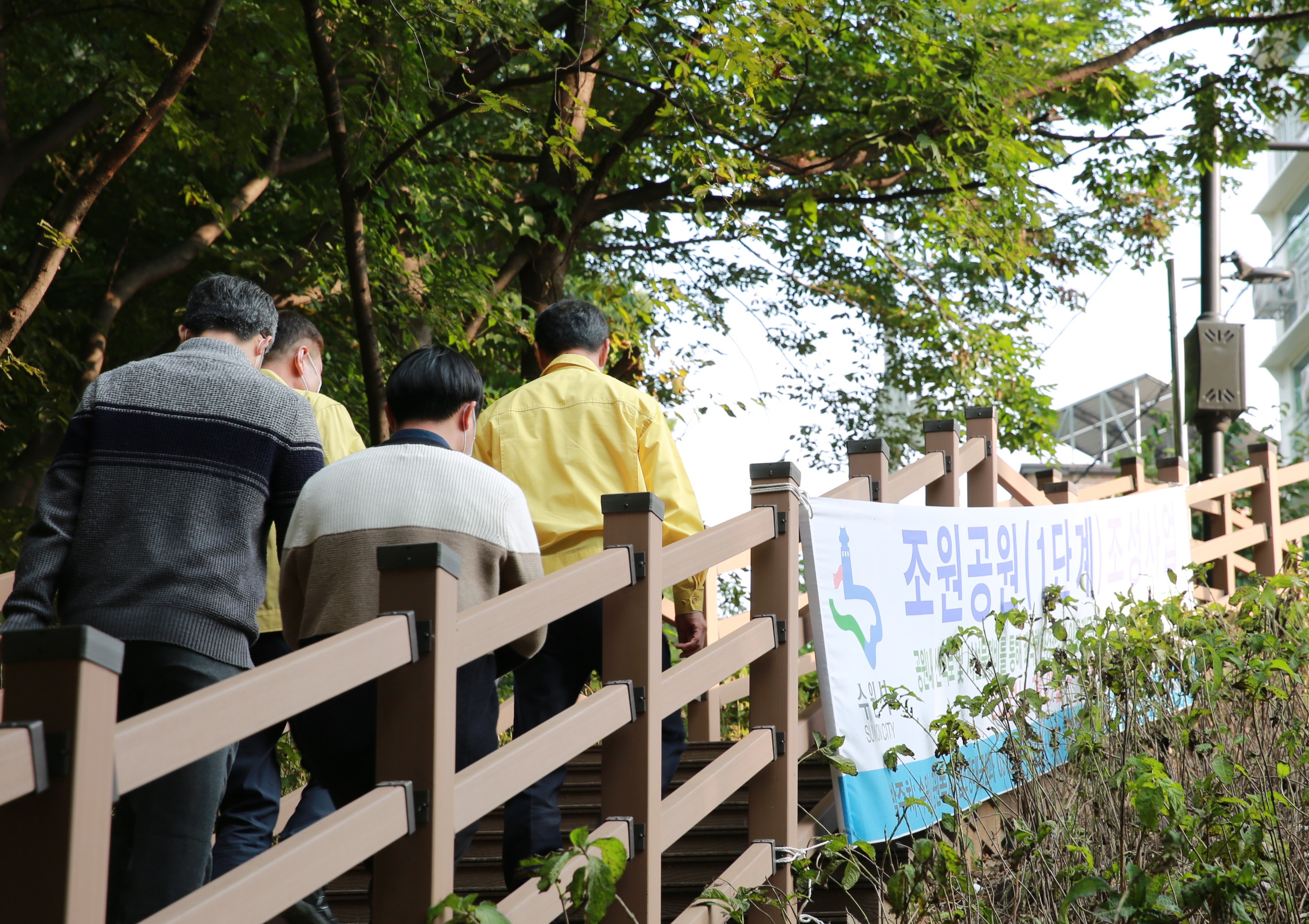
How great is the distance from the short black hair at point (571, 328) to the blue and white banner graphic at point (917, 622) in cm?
83

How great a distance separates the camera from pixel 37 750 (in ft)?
4.84

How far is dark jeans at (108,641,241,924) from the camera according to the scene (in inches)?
94.1

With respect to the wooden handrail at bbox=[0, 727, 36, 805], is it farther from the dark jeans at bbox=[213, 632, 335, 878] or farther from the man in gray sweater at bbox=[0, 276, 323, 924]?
the dark jeans at bbox=[213, 632, 335, 878]

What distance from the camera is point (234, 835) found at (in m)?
2.91

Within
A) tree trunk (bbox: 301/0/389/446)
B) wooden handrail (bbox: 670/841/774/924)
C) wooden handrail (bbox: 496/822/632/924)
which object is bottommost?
wooden handrail (bbox: 670/841/774/924)

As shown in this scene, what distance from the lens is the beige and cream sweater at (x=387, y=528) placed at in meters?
2.60

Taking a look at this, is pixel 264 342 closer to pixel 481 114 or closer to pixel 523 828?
pixel 523 828

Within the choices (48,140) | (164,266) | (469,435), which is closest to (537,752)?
(469,435)

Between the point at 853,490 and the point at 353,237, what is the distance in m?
3.64

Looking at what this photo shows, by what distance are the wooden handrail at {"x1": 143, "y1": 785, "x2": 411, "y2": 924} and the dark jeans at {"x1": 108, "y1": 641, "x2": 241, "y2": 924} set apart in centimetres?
44

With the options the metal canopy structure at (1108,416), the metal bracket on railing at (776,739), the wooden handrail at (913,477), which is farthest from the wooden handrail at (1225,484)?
the metal canopy structure at (1108,416)

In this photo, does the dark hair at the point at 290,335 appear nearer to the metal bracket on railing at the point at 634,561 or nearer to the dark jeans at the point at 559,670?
the dark jeans at the point at 559,670

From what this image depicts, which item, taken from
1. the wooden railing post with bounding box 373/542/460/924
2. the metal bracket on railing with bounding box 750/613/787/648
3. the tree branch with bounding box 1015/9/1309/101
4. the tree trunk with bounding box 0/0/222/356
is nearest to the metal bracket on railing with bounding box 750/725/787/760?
the metal bracket on railing with bounding box 750/613/787/648

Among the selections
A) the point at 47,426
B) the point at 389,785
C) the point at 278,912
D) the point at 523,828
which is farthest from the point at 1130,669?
the point at 47,426
